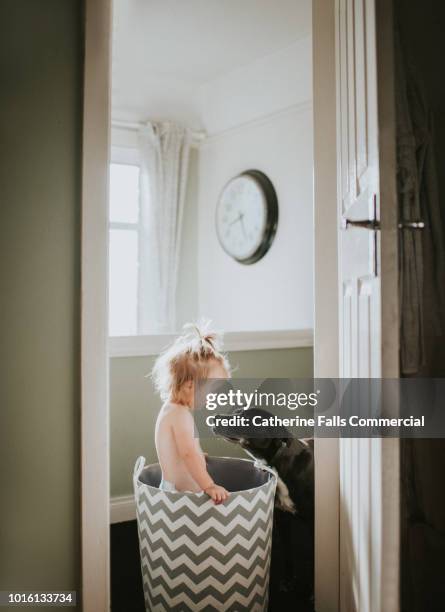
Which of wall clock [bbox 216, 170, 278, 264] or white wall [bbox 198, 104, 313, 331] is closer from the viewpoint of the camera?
white wall [bbox 198, 104, 313, 331]

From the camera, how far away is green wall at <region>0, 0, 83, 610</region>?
1530mm

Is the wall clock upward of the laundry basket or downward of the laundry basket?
upward

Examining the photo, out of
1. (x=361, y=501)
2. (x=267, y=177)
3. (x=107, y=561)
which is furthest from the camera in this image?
(x=267, y=177)

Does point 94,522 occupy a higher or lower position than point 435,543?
higher

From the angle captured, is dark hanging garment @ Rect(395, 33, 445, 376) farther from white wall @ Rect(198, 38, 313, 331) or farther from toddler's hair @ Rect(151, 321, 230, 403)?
white wall @ Rect(198, 38, 313, 331)

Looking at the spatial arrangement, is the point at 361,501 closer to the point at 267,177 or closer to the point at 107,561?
the point at 107,561

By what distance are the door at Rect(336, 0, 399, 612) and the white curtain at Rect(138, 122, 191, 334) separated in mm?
3050

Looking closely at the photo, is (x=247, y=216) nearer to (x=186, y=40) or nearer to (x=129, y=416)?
(x=186, y=40)

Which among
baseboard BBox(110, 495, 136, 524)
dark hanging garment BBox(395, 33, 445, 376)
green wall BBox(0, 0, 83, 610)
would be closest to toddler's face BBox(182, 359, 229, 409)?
green wall BBox(0, 0, 83, 610)

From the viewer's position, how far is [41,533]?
156 centimetres

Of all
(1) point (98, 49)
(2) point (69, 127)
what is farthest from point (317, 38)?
(2) point (69, 127)

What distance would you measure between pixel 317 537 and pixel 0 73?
172cm

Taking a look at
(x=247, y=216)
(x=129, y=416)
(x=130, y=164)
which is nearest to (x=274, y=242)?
(x=247, y=216)

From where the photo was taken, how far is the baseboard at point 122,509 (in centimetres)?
273
